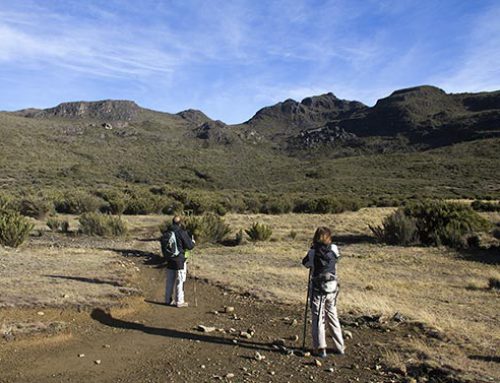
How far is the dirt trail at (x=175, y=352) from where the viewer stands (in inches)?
240

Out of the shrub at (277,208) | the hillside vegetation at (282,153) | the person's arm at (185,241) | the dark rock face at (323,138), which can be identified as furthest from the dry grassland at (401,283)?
the dark rock face at (323,138)

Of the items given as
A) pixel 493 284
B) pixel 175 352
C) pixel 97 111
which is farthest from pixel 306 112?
pixel 175 352

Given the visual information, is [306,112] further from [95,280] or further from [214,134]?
[95,280]

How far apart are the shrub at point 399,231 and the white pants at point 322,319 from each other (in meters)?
13.1

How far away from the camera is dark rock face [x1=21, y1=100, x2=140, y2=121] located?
13500 centimetres

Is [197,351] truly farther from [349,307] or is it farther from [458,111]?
[458,111]

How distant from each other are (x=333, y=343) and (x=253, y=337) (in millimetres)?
1188

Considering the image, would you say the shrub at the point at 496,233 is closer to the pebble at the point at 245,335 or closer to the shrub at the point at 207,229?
the shrub at the point at 207,229

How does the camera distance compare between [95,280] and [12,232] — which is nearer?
[95,280]

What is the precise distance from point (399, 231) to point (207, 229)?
7.26 metres

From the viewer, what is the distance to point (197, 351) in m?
6.93

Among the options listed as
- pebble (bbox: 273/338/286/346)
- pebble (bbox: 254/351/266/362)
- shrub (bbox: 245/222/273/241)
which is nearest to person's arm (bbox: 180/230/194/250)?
pebble (bbox: 273/338/286/346)

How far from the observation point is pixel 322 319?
676cm

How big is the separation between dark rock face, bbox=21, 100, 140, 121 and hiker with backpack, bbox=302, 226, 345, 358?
13222 cm
